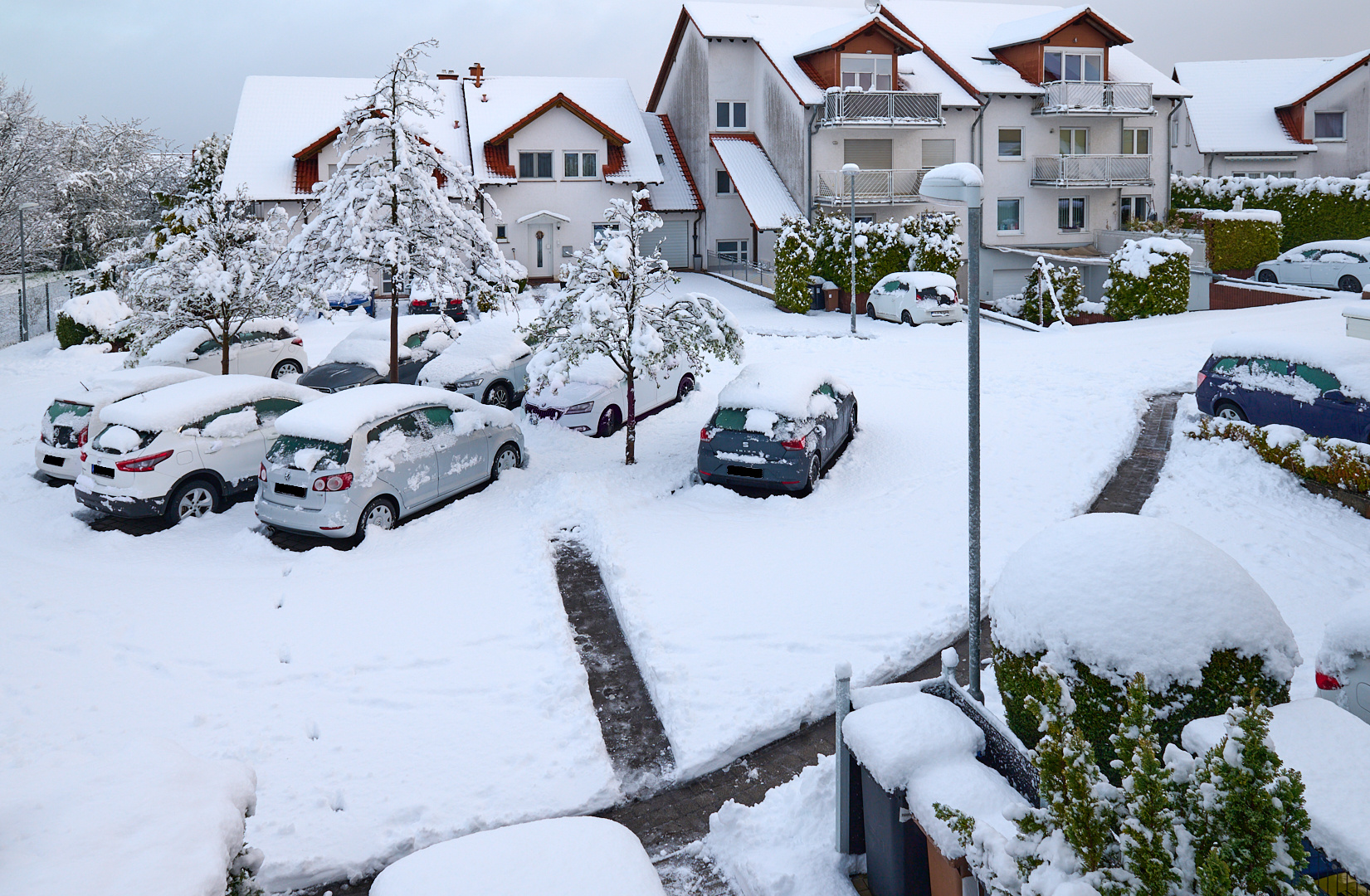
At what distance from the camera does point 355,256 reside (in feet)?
56.2

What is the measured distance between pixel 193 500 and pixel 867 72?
29.9 metres

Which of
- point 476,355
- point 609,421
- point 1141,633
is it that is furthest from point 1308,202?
point 1141,633

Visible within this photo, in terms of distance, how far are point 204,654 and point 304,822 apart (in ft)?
10.9

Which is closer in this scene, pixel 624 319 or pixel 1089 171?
pixel 624 319

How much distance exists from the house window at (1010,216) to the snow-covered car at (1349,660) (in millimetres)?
33992

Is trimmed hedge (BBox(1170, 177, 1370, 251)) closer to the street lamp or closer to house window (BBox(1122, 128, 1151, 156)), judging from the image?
house window (BBox(1122, 128, 1151, 156))

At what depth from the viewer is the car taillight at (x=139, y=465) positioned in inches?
530

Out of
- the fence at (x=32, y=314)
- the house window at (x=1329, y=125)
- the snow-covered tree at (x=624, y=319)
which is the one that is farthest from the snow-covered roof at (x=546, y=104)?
the house window at (x=1329, y=125)

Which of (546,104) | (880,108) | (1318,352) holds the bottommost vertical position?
(1318,352)

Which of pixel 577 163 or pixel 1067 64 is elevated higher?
pixel 1067 64

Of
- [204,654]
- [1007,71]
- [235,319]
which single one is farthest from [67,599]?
[1007,71]

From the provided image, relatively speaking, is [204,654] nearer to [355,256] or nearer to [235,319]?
[355,256]

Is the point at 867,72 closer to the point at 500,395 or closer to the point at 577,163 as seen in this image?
the point at 577,163

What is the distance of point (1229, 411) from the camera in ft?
54.6
